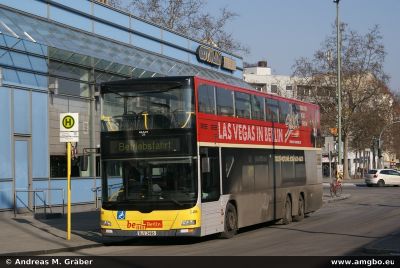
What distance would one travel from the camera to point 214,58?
40.9m

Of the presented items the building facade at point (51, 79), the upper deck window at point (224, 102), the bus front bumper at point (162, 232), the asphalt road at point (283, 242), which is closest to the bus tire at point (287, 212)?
the asphalt road at point (283, 242)

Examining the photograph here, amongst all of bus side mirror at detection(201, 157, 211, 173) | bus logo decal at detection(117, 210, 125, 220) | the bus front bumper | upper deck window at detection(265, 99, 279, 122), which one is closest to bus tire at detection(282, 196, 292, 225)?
upper deck window at detection(265, 99, 279, 122)

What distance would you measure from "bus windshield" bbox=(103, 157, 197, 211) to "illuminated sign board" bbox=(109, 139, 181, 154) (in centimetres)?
23

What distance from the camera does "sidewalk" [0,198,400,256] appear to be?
1429 centimetres

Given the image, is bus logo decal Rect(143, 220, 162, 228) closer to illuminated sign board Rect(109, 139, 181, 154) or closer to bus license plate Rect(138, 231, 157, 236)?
bus license plate Rect(138, 231, 157, 236)

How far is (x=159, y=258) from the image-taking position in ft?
44.3

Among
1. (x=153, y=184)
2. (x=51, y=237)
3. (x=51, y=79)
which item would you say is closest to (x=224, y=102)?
(x=153, y=184)

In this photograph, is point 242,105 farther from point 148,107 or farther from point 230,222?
point 148,107

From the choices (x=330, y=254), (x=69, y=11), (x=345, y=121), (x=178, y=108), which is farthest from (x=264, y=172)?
(x=345, y=121)

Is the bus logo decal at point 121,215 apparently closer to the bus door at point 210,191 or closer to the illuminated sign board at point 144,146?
the illuminated sign board at point 144,146

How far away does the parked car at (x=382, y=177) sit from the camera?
57.2 meters

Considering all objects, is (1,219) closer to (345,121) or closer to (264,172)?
(264,172)

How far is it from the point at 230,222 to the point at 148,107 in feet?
12.9

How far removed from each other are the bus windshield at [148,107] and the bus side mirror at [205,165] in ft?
3.05
